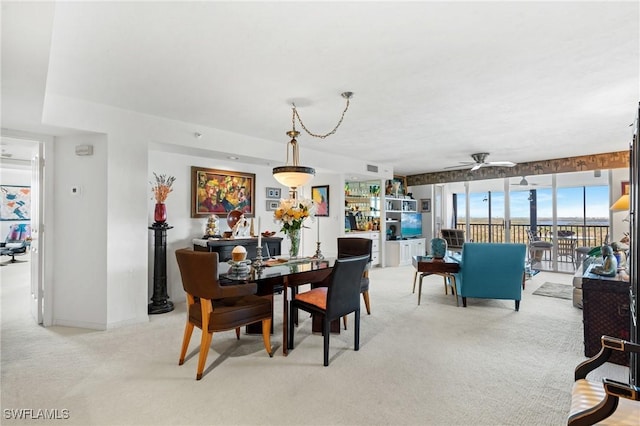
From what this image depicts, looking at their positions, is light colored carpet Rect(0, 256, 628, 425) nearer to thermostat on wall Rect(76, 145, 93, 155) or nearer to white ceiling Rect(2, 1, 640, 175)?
thermostat on wall Rect(76, 145, 93, 155)

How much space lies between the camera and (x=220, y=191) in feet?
17.1

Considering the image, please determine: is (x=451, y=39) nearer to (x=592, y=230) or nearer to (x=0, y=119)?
(x=0, y=119)

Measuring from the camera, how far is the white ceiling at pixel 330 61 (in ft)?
6.23

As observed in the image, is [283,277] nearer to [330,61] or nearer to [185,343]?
[185,343]

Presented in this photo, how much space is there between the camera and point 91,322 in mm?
3531

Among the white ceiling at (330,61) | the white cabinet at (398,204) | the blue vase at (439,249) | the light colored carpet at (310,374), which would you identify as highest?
the white ceiling at (330,61)

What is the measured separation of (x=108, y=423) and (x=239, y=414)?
75 cm

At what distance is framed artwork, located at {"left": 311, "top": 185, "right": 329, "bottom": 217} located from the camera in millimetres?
7039

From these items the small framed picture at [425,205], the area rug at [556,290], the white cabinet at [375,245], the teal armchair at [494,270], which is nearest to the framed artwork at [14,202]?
the white cabinet at [375,245]

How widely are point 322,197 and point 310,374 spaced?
4876 mm

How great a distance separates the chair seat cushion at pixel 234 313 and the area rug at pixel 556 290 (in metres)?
4.55

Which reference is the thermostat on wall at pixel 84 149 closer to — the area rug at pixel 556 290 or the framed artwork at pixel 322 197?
the framed artwork at pixel 322 197

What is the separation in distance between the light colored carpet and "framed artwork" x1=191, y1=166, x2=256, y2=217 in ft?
5.88

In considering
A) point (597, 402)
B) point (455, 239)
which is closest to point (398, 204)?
point (455, 239)
